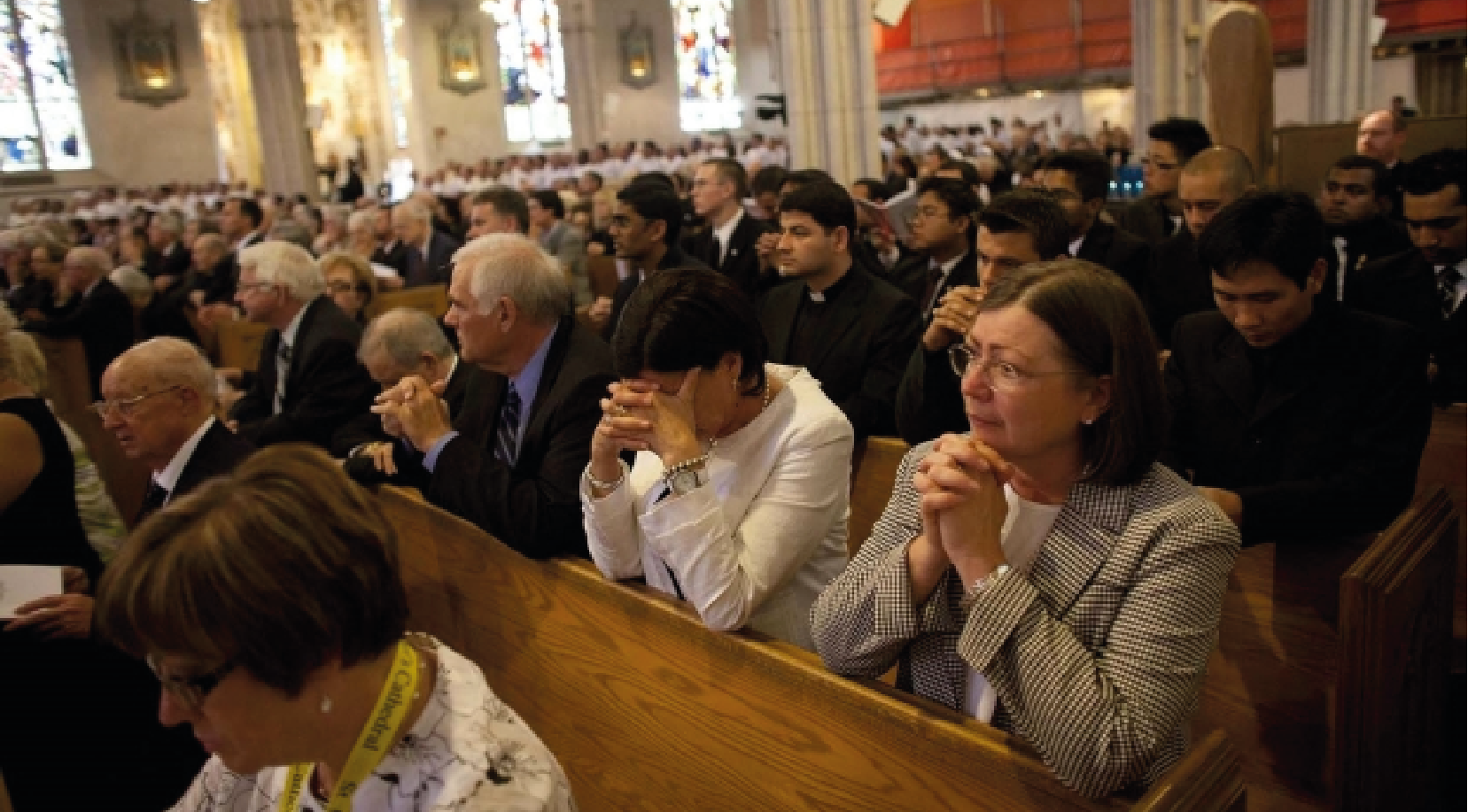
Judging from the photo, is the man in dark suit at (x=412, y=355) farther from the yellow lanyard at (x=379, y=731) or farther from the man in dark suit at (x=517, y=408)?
the yellow lanyard at (x=379, y=731)

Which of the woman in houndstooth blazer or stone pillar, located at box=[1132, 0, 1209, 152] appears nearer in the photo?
the woman in houndstooth blazer

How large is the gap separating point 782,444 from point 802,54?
26.8ft

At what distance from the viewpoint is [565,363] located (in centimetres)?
315

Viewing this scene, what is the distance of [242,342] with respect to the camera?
7.09 meters

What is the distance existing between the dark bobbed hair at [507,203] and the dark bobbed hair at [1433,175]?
4.86m

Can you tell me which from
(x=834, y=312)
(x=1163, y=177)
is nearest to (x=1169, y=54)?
(x=1163, y=177)

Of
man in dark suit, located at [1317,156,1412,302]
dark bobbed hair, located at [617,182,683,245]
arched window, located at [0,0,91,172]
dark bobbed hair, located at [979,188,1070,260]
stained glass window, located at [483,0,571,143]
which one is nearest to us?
dark bobbed hair, located at [979,188,1070,260]

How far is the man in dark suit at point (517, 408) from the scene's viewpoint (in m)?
2.76

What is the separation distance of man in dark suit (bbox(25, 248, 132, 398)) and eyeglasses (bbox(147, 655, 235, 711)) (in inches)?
253

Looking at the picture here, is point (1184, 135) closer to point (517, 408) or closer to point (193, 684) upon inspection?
point (517, 408)

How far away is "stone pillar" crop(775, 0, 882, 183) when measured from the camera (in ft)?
32.3

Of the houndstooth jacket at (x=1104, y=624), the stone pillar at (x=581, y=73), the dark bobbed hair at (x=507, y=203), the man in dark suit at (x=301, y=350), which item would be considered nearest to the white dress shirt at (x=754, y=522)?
the houndstooth jacket at (x=1104, y=624)

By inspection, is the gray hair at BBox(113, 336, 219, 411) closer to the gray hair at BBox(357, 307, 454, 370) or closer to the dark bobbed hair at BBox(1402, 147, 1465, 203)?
the gray hair at BBox(357, 307, 454, 370)

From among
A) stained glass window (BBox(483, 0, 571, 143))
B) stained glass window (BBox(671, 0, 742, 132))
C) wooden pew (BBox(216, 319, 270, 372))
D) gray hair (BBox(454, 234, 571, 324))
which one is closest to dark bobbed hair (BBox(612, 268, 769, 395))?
gray hair (BBox(454, 234, 571, 324))
